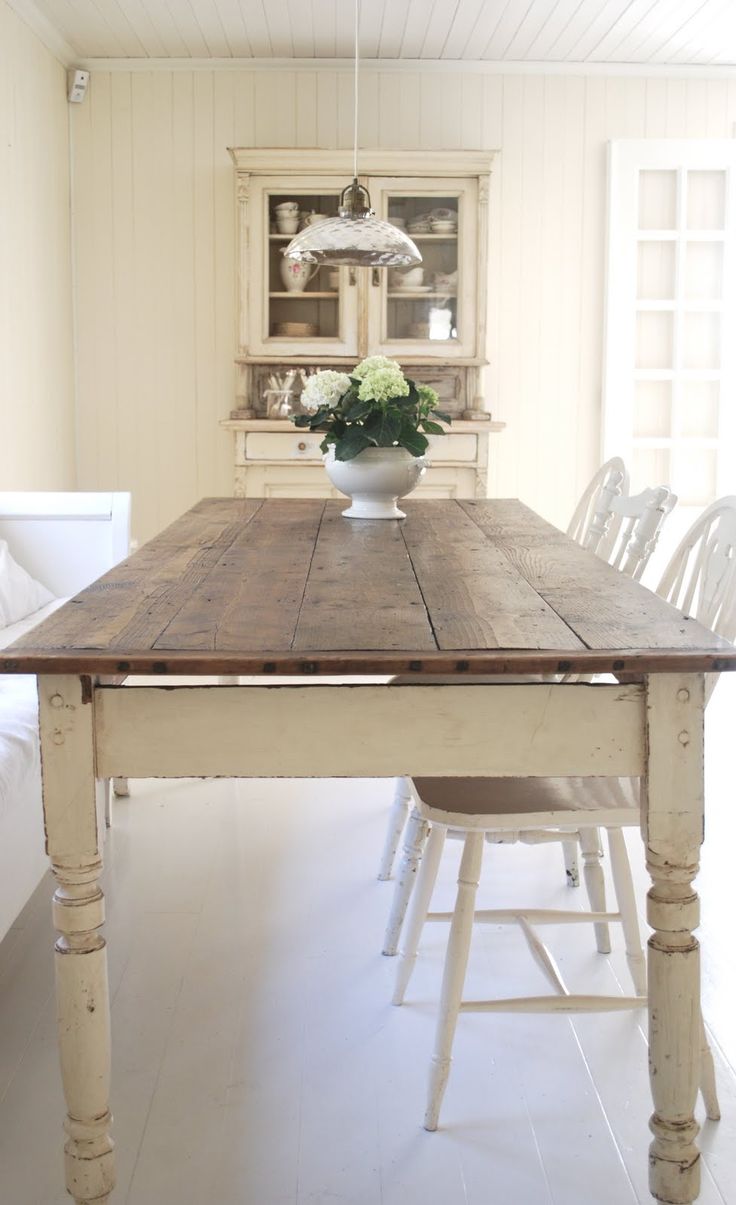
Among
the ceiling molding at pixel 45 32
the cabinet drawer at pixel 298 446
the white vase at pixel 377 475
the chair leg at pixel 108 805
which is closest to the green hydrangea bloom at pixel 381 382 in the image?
the white vase at pixel 377 475

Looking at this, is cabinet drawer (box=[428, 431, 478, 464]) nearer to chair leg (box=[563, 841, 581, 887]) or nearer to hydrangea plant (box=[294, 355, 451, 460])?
hydrangea plant (box=[294, 355, 451, 460])

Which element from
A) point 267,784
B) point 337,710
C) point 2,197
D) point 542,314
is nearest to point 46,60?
point 2,197

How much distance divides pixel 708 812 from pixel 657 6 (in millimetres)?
3108

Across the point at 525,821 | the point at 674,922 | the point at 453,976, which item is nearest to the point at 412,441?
the point at 525,821

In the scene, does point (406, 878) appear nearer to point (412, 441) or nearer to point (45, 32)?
point (412, 441)

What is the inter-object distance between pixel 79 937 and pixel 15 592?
194cm

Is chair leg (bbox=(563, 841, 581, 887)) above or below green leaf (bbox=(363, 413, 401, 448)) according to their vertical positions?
below

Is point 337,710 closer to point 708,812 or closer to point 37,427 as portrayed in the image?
point 708,812

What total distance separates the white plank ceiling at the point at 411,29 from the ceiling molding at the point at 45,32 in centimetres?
2

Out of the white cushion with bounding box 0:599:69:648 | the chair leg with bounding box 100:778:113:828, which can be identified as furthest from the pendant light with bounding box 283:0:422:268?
the chair leg with bounding box 100:778:113:828

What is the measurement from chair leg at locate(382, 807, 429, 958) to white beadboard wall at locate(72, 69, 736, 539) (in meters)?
3.50

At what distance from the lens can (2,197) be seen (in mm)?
4371

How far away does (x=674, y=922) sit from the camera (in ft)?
4.89

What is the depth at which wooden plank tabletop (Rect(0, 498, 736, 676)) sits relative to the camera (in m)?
1.41
